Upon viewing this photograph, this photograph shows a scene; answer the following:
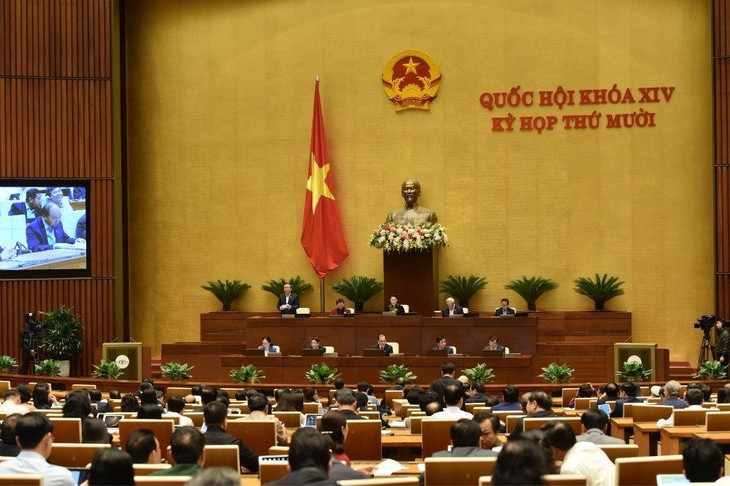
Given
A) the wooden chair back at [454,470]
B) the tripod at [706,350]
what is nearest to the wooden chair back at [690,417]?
the wooden chair back at [454,470]

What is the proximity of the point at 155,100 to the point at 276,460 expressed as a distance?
15389 mm

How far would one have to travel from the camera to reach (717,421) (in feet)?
28.5

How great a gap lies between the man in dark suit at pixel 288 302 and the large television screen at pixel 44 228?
3.50 meters

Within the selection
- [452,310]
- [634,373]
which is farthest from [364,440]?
[452,310]

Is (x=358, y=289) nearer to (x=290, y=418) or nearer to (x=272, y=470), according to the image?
(x=290, y=418)

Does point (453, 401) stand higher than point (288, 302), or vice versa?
point (288, 302)

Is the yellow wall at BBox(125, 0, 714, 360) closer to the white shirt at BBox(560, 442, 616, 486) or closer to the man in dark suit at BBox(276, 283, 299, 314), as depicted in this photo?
the man in dark suit at BBox(276, 283, 299, 314)

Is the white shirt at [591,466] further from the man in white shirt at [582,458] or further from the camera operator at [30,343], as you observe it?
the camera operator at [30,343]

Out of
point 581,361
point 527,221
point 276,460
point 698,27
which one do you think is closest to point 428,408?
point 276,460

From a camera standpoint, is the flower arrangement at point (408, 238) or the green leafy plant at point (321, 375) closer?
the green leafy plant at point (321, 375)

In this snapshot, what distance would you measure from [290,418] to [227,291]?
35.3 ft

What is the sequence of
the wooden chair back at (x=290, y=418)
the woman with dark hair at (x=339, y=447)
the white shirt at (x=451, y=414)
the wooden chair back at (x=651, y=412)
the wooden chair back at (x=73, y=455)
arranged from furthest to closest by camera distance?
1. the wooden chair back at (x=651, y=412)
2. the wooden chair back at (x=290, y=418)
3. the white shirt at (x=451, y=414)
4. the wooden chair back at (x=73, y=455)
5. the woman with dark hair at (x=339, y=447)

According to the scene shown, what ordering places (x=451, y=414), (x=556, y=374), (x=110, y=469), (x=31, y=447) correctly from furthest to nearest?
(x=556, y=374) → (x=451, y=414) → (x=31, y=447) → (x=110, y=469)

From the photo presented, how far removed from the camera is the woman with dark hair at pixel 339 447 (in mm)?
5688
